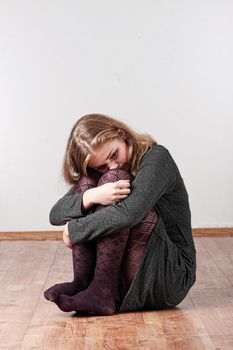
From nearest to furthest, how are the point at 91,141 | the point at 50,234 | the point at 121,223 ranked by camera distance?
the point at 121,223 < the point at 91,141 < the point at 50,234

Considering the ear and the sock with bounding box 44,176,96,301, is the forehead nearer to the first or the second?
the ear

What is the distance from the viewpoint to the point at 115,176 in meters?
2.30

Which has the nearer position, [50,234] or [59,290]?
[59,290]

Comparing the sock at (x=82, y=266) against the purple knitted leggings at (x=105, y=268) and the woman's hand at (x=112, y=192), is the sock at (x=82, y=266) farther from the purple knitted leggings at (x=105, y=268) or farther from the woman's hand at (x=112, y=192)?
the woman's hand at (x=112, y=192)

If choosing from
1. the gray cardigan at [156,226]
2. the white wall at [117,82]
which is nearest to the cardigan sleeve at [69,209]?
the gray cardigan at [156,226]

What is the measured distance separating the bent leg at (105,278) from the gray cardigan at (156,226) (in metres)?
0.04

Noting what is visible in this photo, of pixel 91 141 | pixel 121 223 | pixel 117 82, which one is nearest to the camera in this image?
pixel 121 223

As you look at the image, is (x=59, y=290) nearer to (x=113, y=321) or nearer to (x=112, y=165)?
(x=113, y=321)

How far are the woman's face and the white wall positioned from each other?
1.69m

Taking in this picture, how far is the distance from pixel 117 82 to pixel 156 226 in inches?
73.5

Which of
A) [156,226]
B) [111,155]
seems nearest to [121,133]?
[111,155]

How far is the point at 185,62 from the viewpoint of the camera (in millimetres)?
4043

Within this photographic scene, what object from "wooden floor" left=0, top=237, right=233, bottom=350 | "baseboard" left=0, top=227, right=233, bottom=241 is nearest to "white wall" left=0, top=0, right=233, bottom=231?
"baseboard" left=0, top=227, right=233, bottom=241

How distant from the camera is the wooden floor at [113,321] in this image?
6.61 ft
